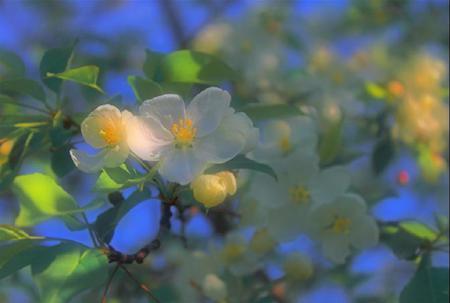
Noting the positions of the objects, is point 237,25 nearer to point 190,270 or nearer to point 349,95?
point 349,95

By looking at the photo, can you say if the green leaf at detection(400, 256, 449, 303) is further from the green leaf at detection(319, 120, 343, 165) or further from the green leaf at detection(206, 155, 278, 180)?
the green leaf at detection(206, 155, 278, 180)

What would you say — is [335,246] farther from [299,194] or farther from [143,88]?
[143,88]

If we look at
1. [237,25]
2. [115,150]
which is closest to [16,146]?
[115,150]

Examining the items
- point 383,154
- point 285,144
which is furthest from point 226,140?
point 383,154

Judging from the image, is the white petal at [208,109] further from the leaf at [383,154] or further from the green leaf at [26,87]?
the leaf at [383,154]

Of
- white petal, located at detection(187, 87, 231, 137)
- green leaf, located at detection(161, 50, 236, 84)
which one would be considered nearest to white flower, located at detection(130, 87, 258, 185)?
white petal, located at detection(187, 87, 231, 137)
